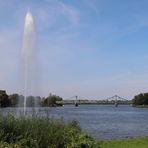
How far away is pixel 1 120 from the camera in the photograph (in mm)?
14531

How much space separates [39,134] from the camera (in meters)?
14.6

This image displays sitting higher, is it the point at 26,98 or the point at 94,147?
the point at 26,98

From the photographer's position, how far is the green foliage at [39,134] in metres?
13.9

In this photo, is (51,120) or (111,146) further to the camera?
(111,146)

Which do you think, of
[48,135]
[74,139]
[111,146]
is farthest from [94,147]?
[111,146]

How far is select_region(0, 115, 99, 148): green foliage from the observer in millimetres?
13859

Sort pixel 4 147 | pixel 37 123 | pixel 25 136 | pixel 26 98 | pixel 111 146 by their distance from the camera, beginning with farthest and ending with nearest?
1. pixel 26 98
2. pixel 111 146
3. pixel 37 123
4. pixel 25 136
5. pixel 4 147

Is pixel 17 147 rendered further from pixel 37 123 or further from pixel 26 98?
pixel 26 98

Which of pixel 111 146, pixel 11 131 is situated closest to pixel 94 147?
pixel 11 131

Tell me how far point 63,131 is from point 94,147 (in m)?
1.25

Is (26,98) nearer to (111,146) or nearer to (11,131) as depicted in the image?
(111,146)

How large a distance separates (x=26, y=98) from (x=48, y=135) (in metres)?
25.3

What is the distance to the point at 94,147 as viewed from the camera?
1522cm

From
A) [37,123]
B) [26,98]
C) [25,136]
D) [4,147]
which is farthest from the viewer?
[26,98]
